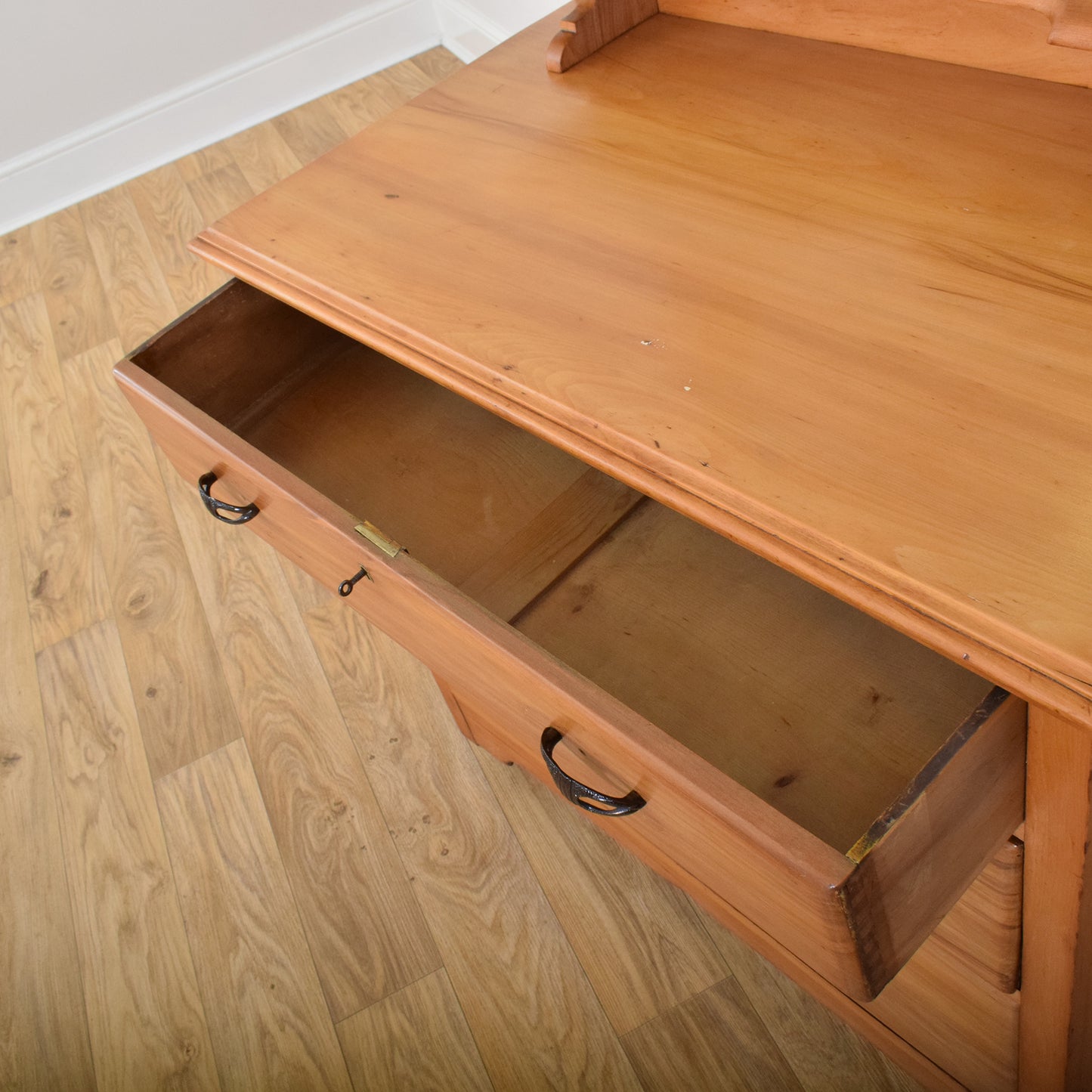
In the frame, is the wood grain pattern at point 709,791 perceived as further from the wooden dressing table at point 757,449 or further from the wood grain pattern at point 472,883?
the wood grain pattern at point 472,883

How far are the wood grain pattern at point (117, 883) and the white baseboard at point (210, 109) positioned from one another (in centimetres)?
128

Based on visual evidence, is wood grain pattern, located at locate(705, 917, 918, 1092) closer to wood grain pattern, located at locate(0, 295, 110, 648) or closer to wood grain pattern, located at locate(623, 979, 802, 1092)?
wood grain pattern, located at locate(623, 979, 802, 1092)

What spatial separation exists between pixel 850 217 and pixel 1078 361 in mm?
199

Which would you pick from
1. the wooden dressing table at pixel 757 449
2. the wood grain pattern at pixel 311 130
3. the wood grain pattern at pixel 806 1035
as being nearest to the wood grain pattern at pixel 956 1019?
the wooden dressing table at pixel 757 449

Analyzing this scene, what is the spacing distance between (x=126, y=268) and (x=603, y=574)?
155 centimetres

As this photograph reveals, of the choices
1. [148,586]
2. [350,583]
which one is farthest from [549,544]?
[148,586]

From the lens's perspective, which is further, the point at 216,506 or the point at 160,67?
the point at 160,67

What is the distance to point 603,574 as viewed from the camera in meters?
0.79

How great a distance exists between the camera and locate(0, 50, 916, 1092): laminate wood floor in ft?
2.96

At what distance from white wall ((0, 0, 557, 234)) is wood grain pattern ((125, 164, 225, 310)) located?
82mm

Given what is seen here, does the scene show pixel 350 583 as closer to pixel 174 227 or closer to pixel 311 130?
pixel 174 227

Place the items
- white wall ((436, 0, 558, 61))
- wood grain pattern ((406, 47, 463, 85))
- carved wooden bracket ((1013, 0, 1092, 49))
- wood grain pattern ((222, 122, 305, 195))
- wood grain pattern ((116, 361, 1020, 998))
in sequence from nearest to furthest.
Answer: wood grain pattern ((116, 361, 1020, 998))
carved wooden bracket ((1013, 0, 1092, 49))
white wall ((436, 0, 558, 61))
wood grain pattern ((222, 122, 305, 195))
wood grain pattern ((406, 47, 463, 85))

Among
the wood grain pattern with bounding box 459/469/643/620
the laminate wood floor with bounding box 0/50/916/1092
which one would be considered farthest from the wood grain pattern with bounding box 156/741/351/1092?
the wood grain pattern with bounding box 459/469/643/620

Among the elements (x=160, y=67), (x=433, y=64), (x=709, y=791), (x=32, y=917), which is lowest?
(x=32, y=917)
